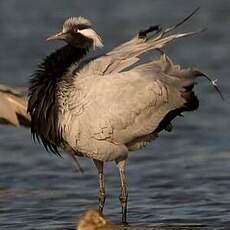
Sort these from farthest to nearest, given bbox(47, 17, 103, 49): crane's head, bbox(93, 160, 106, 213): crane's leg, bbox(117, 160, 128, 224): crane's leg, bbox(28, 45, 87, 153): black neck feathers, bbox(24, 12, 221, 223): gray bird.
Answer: bbox(93, 160, 106, 213): crane's leg, bbox(117, 160, 128, 224): crane's leg, bbox(47, 17, 103, 49): crane's head, bbox(28, 45, 87, 153): black neck feathers, bbox(24, 12, 221, 223): gray bird

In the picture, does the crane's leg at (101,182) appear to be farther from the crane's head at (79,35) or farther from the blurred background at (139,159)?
the crane's head at (79,35)

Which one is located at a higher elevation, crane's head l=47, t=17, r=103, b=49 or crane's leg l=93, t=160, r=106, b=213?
crane's head l=47, t=17, r=103, b=49

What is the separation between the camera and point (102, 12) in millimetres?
20859

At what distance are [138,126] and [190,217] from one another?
0.91 meters

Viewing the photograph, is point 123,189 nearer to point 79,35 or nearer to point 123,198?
point 123,198

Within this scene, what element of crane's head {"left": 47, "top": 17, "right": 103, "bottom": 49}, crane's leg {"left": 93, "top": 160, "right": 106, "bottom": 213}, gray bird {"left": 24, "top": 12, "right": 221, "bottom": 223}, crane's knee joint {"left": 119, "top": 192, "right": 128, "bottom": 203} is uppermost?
crane's head {"left": 47, "top": 17, "right": 103, "bottom": 49}

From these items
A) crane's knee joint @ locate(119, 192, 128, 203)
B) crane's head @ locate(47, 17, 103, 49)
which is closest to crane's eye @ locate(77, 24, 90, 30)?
crane's head @ locate(47, 17, 103, 49)

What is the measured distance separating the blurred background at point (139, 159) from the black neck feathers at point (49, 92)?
2.68 feet

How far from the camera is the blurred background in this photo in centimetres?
1099

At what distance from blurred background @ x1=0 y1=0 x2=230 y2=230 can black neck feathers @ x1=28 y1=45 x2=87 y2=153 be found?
0.82m

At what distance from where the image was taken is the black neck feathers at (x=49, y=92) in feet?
33.9

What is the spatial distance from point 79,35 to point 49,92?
59 cm

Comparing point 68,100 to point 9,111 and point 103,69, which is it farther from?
point 9,111

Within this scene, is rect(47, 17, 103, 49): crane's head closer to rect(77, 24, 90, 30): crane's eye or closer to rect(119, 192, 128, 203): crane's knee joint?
rect(77, 24, 90, 30): crane's eye
